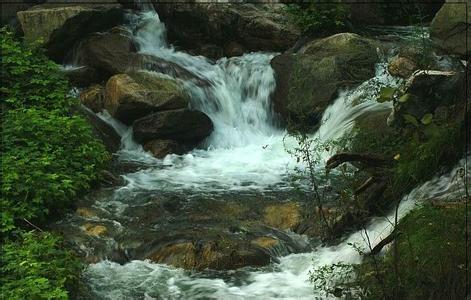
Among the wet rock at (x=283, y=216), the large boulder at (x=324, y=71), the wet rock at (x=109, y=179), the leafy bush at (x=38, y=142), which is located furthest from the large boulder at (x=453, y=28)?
the leafy bush at (x=38, y=142)

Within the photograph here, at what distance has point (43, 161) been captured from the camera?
7.15 meters

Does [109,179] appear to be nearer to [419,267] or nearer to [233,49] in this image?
[419,267]

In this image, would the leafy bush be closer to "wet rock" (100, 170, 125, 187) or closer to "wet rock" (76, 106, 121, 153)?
"wet rock" (100, 170, 125, 187)

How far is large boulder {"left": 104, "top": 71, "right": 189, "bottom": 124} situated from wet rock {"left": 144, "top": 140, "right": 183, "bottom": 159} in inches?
21.8

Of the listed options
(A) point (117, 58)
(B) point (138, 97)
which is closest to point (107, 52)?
(A) point (117, 58)

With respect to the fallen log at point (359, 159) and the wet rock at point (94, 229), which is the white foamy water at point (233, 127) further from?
the fallen log at point (359, 159)

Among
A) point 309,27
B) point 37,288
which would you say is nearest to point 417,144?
point 37,288

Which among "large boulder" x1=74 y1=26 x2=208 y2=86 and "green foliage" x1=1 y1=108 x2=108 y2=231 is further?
"large boulder" x1=74 y1=26 x2=208 y2=86

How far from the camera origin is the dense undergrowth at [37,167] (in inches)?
204

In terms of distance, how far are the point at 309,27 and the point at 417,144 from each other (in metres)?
6.67

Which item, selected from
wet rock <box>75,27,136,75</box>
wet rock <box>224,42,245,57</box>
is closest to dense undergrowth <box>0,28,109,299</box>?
wet rock <box>75,27,136,75</box>

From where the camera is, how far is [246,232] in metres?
6.57

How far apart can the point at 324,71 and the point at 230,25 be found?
9.39 feet

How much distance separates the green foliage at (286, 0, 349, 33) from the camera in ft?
38.0
